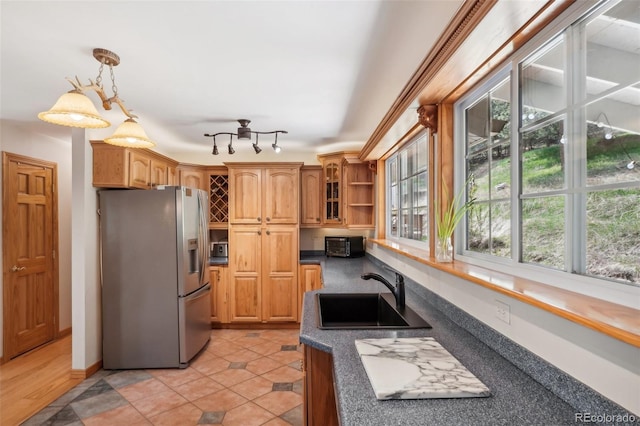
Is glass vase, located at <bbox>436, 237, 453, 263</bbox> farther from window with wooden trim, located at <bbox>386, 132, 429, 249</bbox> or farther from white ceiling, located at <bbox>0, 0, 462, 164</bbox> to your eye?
white ceiling, located at <bbox>0, 0, 462, 164</bbox>

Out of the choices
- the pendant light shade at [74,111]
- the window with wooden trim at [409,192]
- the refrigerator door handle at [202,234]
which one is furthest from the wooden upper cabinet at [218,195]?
the pendant light shade at [74,111]

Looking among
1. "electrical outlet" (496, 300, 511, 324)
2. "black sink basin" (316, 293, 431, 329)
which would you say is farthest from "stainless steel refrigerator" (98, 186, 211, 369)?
"electrical outlet" (496, 300, 511, 324)

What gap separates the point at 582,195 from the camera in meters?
1.11

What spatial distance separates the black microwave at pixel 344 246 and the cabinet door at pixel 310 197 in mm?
357

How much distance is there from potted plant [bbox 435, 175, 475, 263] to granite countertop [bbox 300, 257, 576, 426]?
0.44 meters

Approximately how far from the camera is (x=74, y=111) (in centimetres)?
153

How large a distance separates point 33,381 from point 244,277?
2.15 meters

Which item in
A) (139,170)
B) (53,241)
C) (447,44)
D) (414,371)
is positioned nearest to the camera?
(414,371)

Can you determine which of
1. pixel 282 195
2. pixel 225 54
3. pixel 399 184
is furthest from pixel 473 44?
pixel 282 195

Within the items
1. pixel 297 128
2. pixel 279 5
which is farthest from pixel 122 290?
pixel 279 5

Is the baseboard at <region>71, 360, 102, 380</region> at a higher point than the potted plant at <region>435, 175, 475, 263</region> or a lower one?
lower

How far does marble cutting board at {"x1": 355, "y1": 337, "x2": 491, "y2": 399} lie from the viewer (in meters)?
0.94

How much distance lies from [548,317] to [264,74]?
2.06m

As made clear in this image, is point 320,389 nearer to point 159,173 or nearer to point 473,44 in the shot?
point 473,44
